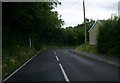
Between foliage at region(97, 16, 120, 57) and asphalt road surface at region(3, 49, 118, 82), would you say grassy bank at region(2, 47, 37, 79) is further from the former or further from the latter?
foliage at region(97, 16, 120, 57)

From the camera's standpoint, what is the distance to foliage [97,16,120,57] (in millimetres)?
27872

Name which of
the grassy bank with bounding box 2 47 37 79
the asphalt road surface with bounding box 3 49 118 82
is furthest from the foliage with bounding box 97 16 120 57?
the grassy bank with bounding box 2 47 37 79

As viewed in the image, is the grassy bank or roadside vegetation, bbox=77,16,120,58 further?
Answer: roadside vegetation, bbox=77,16,120,58

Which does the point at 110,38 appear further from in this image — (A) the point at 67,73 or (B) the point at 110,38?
(A) the point at 67,73

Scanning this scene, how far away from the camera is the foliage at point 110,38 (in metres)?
27.9

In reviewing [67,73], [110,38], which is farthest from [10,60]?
[67,73]

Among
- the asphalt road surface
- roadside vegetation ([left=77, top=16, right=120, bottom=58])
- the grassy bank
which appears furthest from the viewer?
roadside vegetation ([left=77, top=16, right=120, bottom=58])

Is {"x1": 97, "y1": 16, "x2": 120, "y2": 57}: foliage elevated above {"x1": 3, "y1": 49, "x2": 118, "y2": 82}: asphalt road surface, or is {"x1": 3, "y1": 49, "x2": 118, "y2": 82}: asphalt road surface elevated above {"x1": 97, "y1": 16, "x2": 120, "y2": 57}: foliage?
{"x1": 97, "y1": 16, "x2": 120, "y2": 57}: foliage

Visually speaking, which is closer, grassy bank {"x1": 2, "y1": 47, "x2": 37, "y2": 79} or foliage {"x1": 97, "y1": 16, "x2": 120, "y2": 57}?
grassy bank {"x1": 2, "y1": 47, "x2": 37, "y2": 79}

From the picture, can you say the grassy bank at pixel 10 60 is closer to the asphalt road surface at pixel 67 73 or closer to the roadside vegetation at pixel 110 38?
the asphalt road surface at pixel 67 73

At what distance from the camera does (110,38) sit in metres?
30.0

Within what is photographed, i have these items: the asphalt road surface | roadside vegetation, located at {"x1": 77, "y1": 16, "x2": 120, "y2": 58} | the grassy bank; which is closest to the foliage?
roadside vegetation, located at {"x1": 77, "y1": 16, "x2": 120, "y2": 58}

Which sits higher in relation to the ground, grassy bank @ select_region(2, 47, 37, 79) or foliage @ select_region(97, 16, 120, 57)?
foliage @ select_region(97, 16, 120, 57)

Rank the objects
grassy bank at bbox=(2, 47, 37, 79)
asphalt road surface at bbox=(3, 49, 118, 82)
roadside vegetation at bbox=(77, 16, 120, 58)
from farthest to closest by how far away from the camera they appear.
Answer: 1. roadside vegetation at bbox=(77, 16, 120, 58)
2. grassy bank at bbox=(2, 47, 37, 79)
3. asphalt road surface at bbox=(3, 49, 118, 82)
